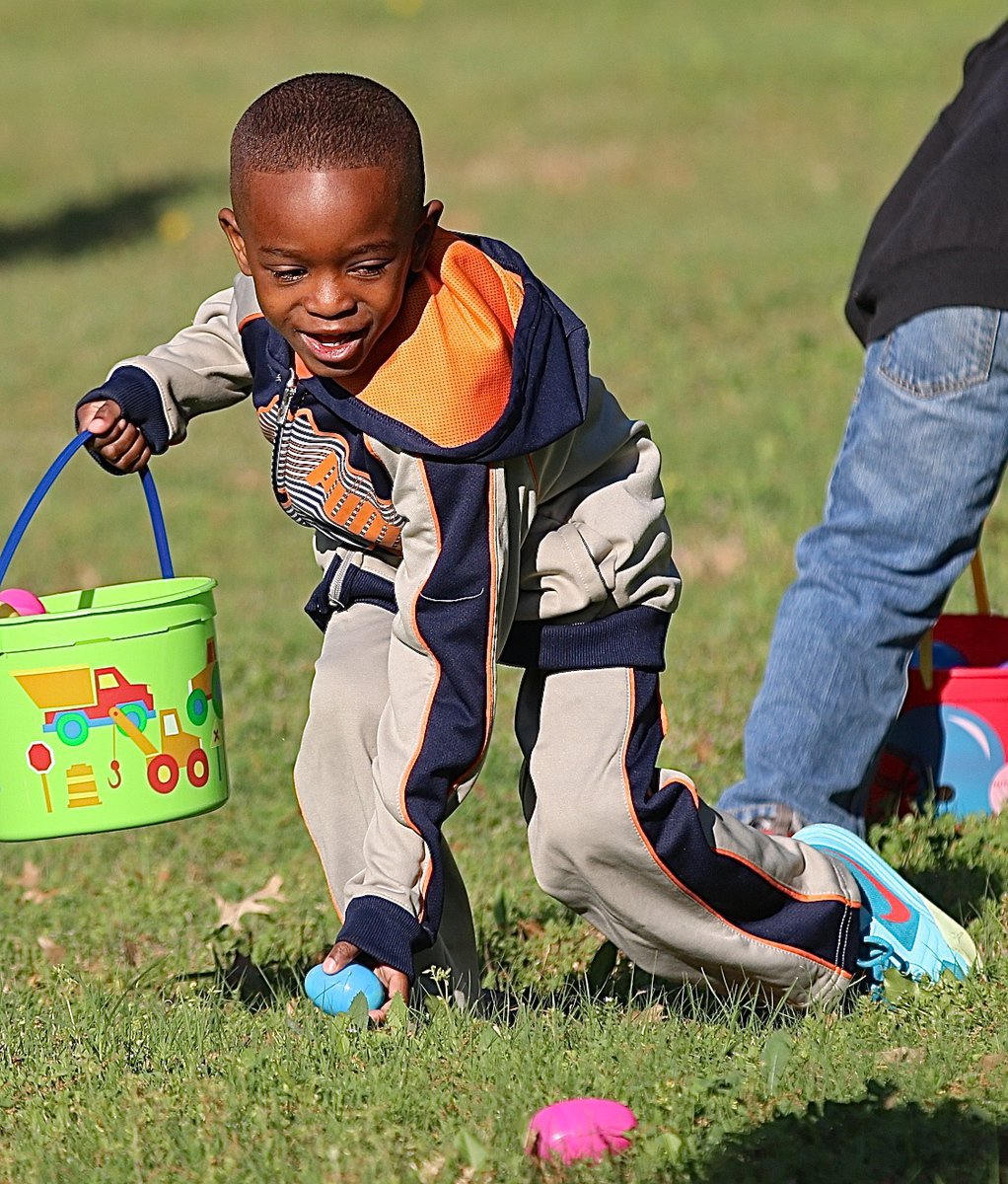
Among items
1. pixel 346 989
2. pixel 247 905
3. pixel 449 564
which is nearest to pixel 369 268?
pixel 449 564

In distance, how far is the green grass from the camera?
3031 millimetres

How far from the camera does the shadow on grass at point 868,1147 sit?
2.83 meters

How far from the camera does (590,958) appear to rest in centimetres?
448

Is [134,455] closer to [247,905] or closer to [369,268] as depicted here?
[369,268]

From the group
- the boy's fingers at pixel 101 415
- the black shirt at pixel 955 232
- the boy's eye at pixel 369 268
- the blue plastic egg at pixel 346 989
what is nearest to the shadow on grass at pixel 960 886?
the black shirt at pixel 955 232

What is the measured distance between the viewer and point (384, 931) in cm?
335

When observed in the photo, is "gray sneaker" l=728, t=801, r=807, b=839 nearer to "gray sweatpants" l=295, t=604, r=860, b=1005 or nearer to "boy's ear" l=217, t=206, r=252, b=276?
"gray sweatpants" l=295, t=604, r=860, b=1005

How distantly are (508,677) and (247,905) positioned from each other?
7.23 feet

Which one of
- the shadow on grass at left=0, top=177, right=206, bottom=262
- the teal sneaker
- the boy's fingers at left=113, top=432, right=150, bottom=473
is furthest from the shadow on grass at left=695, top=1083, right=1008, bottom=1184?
the shadow on grass at left=0, top=177, right=206, bottom=262

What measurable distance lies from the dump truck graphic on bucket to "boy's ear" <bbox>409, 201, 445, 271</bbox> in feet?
3.11

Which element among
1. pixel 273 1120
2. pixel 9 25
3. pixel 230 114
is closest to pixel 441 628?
pixel 273 1120

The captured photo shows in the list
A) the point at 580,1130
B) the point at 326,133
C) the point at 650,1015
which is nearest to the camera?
the point at 580,1130

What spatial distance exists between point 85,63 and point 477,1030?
92.4 ft

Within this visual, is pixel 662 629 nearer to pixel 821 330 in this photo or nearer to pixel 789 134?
pixel 821 330
